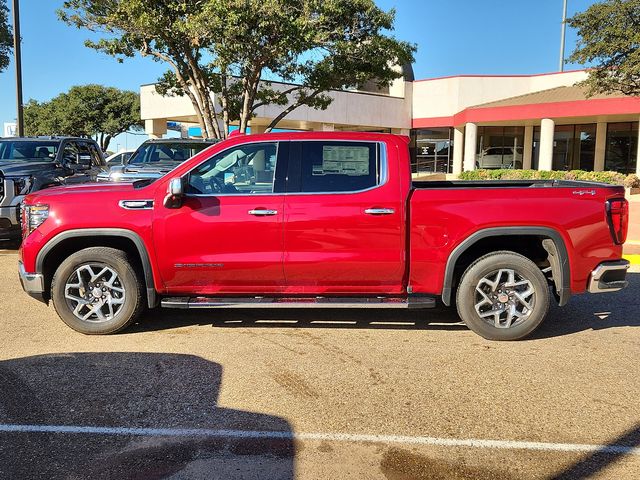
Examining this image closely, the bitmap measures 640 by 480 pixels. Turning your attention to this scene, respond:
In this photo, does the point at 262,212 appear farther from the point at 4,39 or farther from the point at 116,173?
the point at 4,39

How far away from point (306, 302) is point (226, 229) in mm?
994

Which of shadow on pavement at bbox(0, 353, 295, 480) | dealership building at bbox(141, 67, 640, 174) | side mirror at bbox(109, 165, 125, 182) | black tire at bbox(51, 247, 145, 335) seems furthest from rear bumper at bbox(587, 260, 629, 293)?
dealership building at bbox(141, 67, 640, 174)

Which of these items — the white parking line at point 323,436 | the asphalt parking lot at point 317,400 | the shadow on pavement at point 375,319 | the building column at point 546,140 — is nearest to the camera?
the asphalt parking lot at point 317,400

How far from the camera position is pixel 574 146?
31.0 m

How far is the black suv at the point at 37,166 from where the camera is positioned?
9.48 meters

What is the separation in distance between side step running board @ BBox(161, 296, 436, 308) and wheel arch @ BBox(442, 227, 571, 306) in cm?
32

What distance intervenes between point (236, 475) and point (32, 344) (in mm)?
3077

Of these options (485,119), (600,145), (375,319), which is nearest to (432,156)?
(485,119)

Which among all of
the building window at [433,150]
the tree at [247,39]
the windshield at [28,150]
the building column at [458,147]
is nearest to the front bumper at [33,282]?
the windshield at [28,150]

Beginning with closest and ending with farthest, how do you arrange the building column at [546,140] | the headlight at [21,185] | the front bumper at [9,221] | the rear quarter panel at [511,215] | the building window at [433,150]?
the rear quarter panel at [511,215]
the front bumper at [9,221]
the headlight at [21,185]
the building column at [546,140]
the building window at [433,150]

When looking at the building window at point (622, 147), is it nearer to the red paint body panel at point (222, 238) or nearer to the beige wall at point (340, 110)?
the beige wall at point (340, 110)

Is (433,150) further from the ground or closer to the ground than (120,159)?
further from the ground

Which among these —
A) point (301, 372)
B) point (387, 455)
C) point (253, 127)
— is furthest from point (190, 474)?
point (253, 127)

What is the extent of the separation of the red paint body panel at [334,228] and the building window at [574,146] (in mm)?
27669
